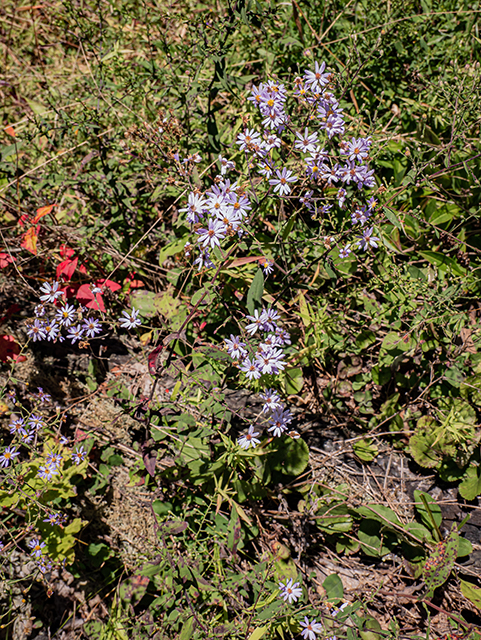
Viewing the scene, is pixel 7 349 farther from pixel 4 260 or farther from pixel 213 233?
pixel 213 233

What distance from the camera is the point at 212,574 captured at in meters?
2.74

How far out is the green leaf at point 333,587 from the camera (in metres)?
2.67

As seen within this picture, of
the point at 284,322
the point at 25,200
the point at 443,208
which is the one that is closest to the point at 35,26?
the point at 25,200

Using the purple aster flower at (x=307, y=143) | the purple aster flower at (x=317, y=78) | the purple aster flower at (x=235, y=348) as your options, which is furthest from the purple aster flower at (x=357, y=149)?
the purple aster flower at (x=235, y=348)

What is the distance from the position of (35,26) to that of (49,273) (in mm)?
2659

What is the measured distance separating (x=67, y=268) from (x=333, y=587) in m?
2.74

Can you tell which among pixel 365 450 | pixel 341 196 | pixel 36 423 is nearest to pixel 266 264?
pixel 341 196

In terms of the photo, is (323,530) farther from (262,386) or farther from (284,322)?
(284,322)

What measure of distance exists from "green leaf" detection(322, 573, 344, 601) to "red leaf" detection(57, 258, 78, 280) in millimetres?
2644

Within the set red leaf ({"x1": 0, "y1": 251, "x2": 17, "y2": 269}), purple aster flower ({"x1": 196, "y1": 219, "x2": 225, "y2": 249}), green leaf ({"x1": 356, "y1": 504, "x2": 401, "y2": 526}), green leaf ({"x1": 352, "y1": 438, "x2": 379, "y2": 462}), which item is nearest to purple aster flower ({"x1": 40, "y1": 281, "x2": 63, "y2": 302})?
red leaf ({"x1": 0, "y1": 251, "x2": 17, "y2": 269})

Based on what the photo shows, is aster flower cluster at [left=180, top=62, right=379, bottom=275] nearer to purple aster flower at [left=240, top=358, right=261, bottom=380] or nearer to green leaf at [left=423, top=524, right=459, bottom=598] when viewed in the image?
purple aster flower at [left=240, top=358, right=261, bottom=380]

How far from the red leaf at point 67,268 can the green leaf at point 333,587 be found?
264 centimetres

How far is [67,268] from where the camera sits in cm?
294

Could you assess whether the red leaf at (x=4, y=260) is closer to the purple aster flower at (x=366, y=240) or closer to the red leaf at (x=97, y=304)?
the red leaf at (x=97, y=304)
